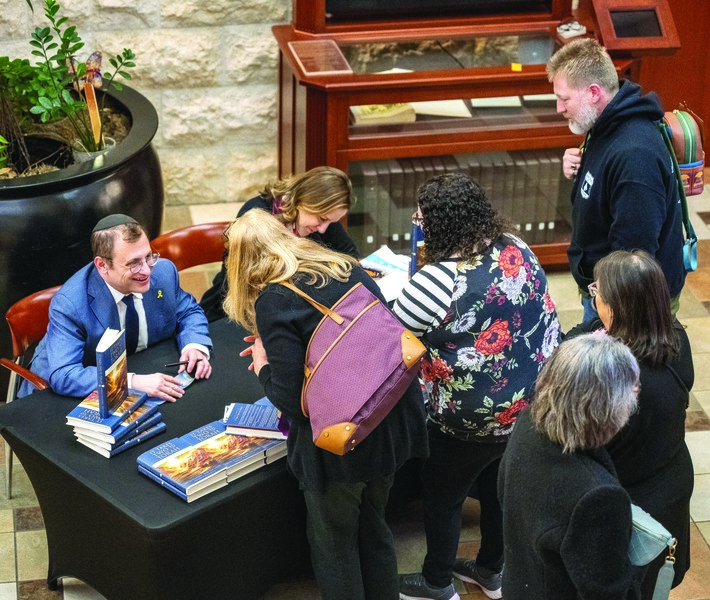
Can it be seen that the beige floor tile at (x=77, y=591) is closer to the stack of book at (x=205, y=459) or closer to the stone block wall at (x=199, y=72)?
the stack of book at (x=205, y=459)

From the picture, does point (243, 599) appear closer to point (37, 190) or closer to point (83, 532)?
Result: point (83, 532)

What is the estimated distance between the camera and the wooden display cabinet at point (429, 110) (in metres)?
5.02

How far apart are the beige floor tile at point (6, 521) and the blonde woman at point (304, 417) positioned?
1416 mm

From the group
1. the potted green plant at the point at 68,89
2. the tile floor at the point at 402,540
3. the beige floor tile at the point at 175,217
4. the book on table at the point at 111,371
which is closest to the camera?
the book on table at the point at 111,371

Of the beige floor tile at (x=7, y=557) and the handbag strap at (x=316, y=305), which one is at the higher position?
the handbag strap at (x=316, y=305)

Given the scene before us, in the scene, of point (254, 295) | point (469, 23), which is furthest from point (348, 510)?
point (469, 23)

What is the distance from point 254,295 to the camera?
2883 mm

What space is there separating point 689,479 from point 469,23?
330 centimetres

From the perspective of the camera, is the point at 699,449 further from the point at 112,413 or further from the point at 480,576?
the point at 112,413

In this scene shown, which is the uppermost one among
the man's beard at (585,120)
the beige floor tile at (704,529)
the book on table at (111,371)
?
the man's beard at (585,120)

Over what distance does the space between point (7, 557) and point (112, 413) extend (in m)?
1.01

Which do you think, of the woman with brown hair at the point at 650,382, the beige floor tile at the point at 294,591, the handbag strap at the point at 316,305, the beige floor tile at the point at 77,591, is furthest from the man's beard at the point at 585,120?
the beige floor tile at the point at 77,591

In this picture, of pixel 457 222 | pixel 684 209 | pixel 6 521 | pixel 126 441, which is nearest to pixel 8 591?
pixel 6 521

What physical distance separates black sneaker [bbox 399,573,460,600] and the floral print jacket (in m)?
0.69
